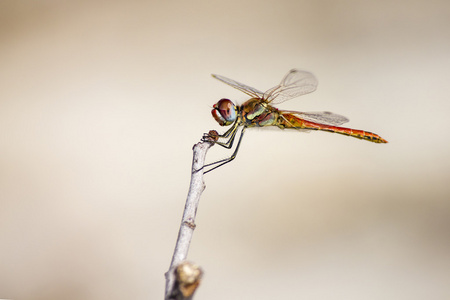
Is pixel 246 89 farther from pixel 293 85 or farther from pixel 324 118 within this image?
pixel 324 118

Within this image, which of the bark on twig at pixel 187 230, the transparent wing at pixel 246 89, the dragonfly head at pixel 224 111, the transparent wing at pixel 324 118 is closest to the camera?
the bark on twig at pixel 187 230

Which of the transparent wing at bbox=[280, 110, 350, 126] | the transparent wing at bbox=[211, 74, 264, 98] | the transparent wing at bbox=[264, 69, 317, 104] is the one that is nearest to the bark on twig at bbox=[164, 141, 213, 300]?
the transparent wing at bbox=[211, 74, 264, 98]

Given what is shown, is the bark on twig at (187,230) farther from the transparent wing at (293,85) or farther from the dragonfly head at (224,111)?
the transparent wing at (293,85)

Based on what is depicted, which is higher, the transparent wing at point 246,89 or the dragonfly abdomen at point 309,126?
the transparent wing at point 246,89

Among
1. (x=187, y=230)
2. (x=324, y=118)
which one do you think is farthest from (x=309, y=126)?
(x=187, y=230)

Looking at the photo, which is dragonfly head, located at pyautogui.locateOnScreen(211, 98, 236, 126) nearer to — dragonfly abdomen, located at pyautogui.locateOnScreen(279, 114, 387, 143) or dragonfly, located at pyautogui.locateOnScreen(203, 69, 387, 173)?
dragonfly, located at pyautogui.locateOnScreen(203, 69, 387, 173)

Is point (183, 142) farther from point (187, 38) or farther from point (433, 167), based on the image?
point (433, 167)

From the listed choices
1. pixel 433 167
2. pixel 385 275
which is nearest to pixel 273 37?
pixel 433 167

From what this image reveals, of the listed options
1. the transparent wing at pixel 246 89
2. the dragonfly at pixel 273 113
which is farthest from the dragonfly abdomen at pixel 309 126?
the transparent wing at pixel 246 89
